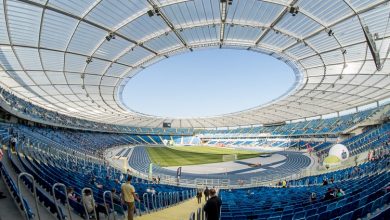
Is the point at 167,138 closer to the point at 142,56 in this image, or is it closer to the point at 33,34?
the point at 142,56

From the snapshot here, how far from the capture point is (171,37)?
912 inches

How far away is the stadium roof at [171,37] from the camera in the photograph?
16688 mm

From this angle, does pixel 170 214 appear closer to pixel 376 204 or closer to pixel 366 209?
pixel 366 209

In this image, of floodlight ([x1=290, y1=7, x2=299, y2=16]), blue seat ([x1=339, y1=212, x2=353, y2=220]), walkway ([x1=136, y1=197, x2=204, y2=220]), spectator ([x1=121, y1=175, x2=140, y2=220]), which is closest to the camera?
blue seat ([x1=339, y1=212, x2=353, y2=220])

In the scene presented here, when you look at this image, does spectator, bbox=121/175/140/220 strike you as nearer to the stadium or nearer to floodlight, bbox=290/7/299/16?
the stadium

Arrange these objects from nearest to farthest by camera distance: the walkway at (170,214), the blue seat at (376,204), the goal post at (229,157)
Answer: the blue seat at (376,204) < the walkway at (170,214) < the goal post at (229,157)

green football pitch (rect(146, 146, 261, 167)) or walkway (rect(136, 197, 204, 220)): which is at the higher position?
walkway (rect(136, 197, 204, 220))

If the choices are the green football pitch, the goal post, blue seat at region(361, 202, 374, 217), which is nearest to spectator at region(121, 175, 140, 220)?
blue seat at region(361, 202, 374, 217)

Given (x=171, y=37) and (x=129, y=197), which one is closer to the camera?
(x=129, y=197)

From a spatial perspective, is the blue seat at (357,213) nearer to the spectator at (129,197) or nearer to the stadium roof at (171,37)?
the spectator at (129,197)

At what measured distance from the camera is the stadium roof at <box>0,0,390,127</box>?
16.7m

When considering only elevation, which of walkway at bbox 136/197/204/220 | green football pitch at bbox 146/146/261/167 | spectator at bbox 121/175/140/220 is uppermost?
spectator at bbox 121/175/140/220

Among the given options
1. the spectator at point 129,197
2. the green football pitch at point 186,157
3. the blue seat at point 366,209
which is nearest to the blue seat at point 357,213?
the blue seat at point 366,209

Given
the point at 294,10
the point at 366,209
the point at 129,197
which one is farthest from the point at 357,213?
the point at 294,10
